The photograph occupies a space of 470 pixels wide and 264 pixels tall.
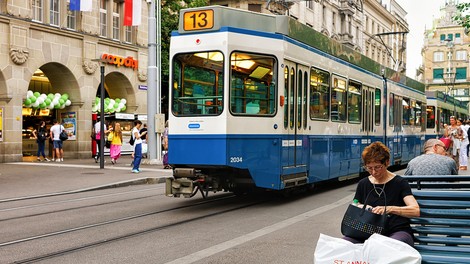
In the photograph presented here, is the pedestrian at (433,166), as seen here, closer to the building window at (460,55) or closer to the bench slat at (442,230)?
the bench slat at (442,230)

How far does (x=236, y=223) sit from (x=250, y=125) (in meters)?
1.95

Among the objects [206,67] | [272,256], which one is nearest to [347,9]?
[206,67]

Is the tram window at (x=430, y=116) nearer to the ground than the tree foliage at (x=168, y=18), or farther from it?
→ nearer to the ground

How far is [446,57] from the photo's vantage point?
4643 inches

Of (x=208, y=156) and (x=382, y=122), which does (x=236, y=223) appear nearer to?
(x=208, y=156)

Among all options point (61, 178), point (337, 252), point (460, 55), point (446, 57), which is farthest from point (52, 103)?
point (446, 57)

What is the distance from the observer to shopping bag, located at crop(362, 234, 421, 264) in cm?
389

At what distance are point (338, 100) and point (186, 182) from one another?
5.27 metres

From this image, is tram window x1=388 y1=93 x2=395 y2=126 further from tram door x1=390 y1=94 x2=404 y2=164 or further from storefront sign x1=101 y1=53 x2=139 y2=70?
storefront sign x1=101 y1=53 x2=139 y2=70

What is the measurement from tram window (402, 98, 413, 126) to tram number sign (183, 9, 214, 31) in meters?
12.3

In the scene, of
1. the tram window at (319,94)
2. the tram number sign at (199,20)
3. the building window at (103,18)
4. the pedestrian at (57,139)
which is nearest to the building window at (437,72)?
the building window at (103,18)

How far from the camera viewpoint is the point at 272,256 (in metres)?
6.67

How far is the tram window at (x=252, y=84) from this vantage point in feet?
33.2

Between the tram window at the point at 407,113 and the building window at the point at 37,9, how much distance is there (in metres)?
15.0
